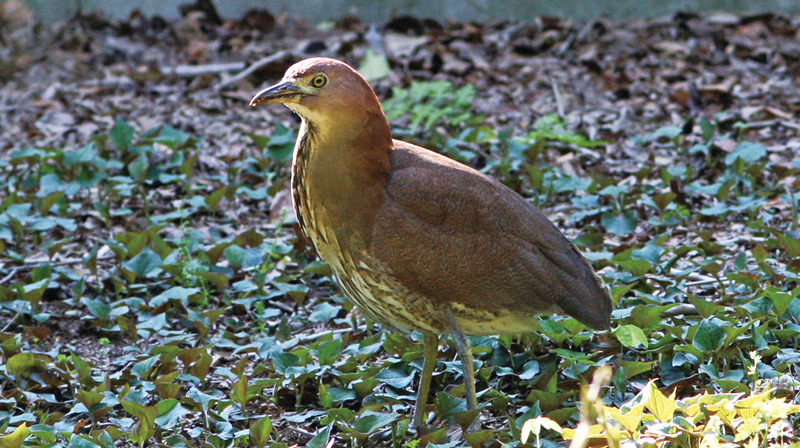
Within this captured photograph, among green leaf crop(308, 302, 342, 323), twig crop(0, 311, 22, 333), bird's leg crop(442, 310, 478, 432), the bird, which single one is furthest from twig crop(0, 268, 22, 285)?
bird's leg crop(442, 310, 478, 432)

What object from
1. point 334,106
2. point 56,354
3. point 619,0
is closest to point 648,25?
point 619,0

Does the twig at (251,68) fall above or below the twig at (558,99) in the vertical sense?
above

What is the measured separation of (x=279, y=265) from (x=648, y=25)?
15.3 feet

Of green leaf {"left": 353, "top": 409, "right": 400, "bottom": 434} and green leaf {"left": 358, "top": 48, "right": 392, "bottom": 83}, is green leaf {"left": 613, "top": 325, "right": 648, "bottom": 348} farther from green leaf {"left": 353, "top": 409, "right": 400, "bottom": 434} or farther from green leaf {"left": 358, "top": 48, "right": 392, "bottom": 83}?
green leaf {"left": 358, "top": 48, "right": 392, "bottom": 83}

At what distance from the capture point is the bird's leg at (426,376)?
3.50 m

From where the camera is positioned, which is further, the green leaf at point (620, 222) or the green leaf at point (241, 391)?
the green leaf at point (620, 222)

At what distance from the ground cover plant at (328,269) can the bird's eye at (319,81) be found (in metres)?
1.05

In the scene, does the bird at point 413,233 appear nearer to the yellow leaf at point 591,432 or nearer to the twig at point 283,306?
the yellow leaf at point 591,432

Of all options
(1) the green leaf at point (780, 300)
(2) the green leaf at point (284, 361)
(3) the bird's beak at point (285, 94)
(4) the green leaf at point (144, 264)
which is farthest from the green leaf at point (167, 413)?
(1) the green leaf at point (780, 300)

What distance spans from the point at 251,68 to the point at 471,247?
4.36 m

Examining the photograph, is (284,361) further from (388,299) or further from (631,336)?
(631,336)

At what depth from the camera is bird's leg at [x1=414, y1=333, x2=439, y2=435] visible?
11.5ft

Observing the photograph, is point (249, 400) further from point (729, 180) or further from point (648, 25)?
point (648, 25)

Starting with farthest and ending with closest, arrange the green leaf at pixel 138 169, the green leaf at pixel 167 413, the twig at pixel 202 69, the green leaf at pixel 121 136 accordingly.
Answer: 1. the twig at pixel 202 69
2. the green leaf at pixel 121 136
3. the green leaf at pixel 138 169
4. the green leaf at pixel 167 413
